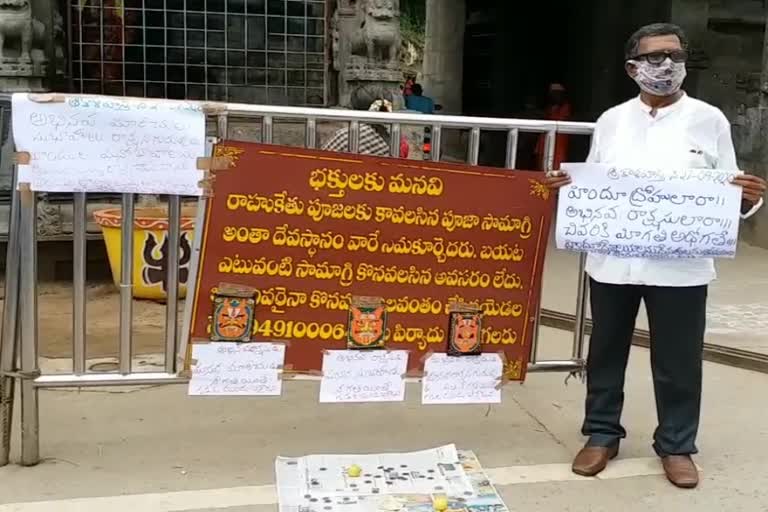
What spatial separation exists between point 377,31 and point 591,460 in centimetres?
487

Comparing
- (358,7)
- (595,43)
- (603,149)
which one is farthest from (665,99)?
(595,43)

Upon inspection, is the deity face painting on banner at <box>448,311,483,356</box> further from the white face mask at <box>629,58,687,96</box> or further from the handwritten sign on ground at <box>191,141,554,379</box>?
the white face mask at <box>629,58,687,96</box>

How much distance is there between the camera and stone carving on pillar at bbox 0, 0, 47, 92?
6461 mm

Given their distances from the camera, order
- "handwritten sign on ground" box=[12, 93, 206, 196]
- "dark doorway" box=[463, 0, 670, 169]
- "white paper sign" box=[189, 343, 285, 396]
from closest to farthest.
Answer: "handwritten sign on ground" box=[12, 93, 206, 196], "white paper sign" box=[189, 343, 285, 396], "dark doorway" box=[463, 0, 670, 169]

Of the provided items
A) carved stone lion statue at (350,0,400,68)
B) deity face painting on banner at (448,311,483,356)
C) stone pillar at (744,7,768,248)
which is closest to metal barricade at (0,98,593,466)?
deity face painting on banner at (448,311,483,356)

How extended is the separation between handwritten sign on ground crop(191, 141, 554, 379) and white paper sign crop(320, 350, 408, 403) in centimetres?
4

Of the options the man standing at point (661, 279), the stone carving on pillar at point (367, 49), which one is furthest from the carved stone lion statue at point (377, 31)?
the man standing at point (661, 279)

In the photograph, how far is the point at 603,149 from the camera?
3553 mm

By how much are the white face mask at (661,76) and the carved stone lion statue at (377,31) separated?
4431 millimetres

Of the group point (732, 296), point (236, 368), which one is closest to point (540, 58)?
point (732, 296)

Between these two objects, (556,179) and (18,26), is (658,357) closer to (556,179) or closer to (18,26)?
(556,179)

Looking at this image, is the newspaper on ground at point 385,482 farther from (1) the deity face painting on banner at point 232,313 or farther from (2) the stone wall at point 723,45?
(2) the stone wall at point 723,45

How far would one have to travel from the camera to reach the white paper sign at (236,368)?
3408 mm

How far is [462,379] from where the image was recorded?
144 inches
